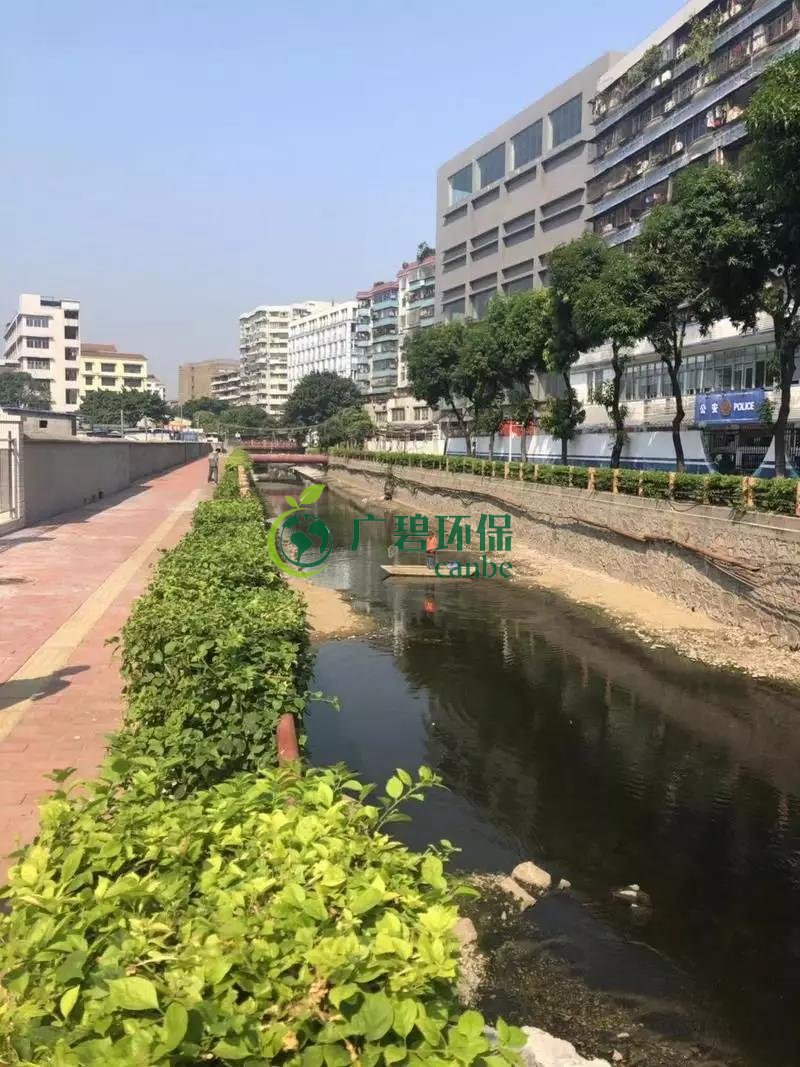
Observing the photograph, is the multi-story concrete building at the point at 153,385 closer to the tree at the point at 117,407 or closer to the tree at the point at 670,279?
the tree at the point at 117,407

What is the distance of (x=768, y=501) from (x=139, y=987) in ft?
54.7

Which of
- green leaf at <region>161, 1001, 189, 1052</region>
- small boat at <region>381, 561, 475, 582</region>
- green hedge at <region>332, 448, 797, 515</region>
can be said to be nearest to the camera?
green leaf at <region>161, 1001, 189, 1052</region>

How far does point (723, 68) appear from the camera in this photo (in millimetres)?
36312

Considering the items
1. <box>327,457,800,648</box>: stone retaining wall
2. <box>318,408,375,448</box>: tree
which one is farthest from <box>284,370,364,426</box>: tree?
<box>327,457,800,648</box>: stone retaining wall

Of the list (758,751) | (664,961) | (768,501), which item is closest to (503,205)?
(768,501)

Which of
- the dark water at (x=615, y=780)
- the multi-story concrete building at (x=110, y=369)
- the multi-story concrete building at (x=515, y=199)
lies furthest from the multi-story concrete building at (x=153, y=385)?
the dark water at (x=615, y=780)

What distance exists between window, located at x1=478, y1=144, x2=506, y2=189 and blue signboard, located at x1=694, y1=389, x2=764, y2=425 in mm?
42864

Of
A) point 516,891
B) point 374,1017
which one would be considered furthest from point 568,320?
point 374,1017

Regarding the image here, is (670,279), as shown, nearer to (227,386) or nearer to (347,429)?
(347,429)

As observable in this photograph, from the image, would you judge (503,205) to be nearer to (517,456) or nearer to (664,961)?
(517,456)

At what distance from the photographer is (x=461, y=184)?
72375 mm

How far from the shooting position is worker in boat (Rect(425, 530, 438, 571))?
25.8m

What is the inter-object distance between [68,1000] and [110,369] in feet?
386

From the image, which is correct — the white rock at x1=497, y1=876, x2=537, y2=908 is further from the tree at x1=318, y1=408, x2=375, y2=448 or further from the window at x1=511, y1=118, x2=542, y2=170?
the tree at x1=318, y1=408, x2=375, y2=448
